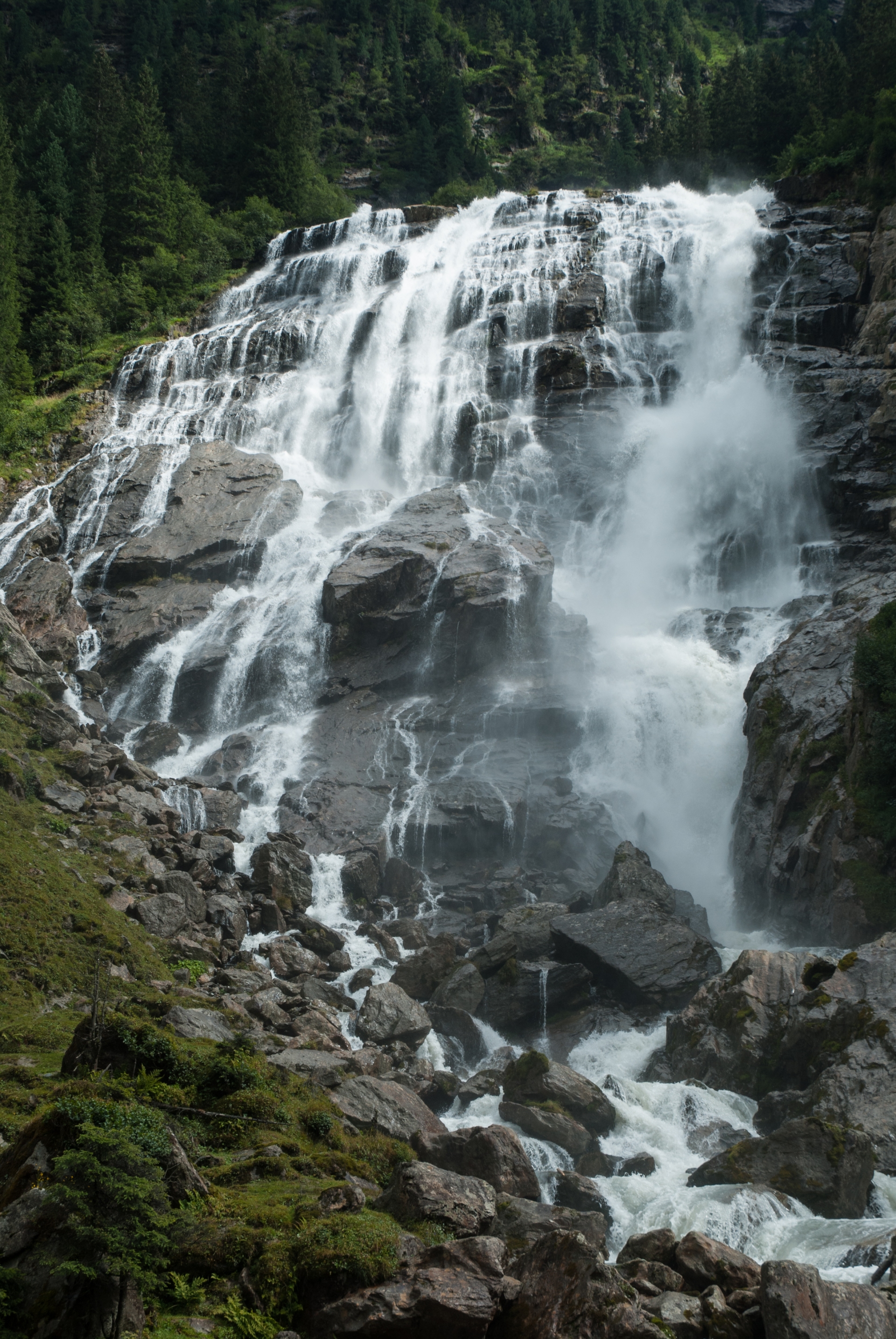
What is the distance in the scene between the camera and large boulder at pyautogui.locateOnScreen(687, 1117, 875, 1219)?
41.4ft

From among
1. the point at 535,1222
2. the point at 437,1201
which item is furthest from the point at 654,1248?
the point at 437,1201

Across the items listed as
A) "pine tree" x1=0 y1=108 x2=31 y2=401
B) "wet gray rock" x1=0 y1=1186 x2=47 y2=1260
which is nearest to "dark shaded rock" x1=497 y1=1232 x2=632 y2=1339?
"wet gray rock" x1=0 y1=1186 x2=47 y2=1260

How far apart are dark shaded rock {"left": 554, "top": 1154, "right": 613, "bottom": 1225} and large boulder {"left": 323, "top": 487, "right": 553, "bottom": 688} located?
21494 mm

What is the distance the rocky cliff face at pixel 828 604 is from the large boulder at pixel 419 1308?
15257mm

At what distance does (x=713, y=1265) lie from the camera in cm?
984

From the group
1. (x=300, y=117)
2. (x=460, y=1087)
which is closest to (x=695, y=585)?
(x=460, y=1087)

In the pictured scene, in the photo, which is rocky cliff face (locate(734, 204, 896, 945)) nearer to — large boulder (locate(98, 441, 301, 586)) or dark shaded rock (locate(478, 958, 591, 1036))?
dark shaded rock (locate(478, 958, 591, 1036))

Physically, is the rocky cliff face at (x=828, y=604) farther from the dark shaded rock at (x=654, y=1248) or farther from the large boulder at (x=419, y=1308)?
the large boulder at (x=419, y=1308)

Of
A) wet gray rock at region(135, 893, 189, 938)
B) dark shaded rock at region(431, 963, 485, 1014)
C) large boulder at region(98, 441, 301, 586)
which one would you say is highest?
large boulder at region(98, 441, 301, 586)

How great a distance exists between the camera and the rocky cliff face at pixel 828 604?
22.1 m

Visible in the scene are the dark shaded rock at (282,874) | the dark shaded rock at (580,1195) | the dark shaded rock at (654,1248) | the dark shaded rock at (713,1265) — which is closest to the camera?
the dark shaded rock at (713,1265)

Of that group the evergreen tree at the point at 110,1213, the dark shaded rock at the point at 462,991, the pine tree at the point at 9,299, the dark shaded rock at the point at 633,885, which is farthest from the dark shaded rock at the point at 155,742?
the evergreen tree at the point at 110,1213

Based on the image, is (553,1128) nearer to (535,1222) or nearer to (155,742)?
(535,1222)

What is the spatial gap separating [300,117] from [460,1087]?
71241 mm
